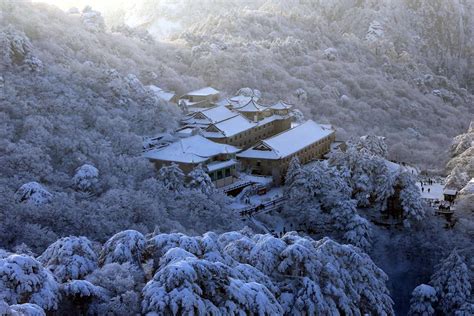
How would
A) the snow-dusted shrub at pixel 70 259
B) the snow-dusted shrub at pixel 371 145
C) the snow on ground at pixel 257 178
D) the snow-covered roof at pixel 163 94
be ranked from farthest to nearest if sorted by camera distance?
1. the snow-covered roof at pixel 163 94
2. the snow-dusted shrub at pixel 371 145
3. the snow on ground at pixel 257 178
4. the snow-dusted shrub at pixel 70 259

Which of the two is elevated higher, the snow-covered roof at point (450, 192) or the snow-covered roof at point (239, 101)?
the snow-covered roof at point (450, 192)

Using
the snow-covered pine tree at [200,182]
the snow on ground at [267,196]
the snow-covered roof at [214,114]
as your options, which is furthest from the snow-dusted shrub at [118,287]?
the snow-covered roof at [214,114]

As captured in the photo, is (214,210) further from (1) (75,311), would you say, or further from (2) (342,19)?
(2) (342,19)

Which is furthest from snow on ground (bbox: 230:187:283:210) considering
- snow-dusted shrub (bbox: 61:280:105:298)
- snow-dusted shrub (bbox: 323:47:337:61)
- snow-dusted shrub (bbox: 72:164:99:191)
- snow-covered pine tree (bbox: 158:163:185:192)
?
snow-dusted shrub (bbox: 323:47:337:61)

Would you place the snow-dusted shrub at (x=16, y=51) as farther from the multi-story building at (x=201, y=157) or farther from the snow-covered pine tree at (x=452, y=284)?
the snow-covered pine tree at (x=452, y=284)

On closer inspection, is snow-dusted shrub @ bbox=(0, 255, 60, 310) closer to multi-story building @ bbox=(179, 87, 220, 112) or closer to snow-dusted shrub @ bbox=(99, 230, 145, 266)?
snow-dusted shrub @ bbox=(99, 230, 145, 266)

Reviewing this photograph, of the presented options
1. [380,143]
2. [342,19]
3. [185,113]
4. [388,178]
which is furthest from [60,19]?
[342,19]

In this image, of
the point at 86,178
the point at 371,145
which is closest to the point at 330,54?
the point at 371,145
